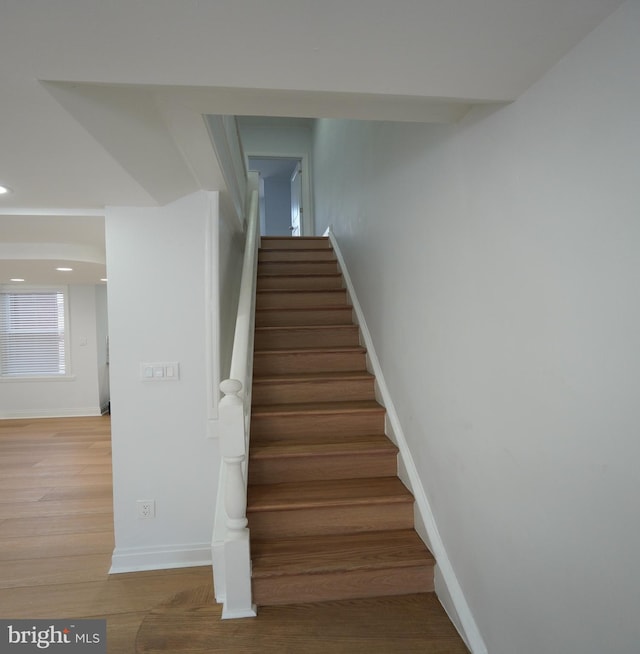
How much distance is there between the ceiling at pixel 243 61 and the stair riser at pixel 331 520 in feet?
5.33

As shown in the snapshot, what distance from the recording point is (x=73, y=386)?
583 cm

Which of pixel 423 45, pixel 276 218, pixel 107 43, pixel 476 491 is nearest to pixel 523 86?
pixel 423 45

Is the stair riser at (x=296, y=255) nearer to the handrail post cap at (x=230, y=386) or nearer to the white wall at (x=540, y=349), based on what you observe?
the white wall at (x=540, y=349)

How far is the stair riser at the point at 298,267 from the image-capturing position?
3629 millimetres

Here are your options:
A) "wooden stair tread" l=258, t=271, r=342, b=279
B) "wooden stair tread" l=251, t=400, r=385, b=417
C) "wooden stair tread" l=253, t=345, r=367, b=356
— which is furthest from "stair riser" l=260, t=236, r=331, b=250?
"wooden stair tread" l=251, t=400, r=385, b=417

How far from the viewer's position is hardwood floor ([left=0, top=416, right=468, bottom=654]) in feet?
4.78

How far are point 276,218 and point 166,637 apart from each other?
6.71 metres

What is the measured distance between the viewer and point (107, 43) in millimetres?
800

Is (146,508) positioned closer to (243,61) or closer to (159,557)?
(159,557)

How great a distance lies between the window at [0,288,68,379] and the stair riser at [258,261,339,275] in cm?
389

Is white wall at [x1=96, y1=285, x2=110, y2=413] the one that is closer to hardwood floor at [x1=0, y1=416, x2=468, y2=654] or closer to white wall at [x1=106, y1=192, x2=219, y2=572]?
hardwood floor at [x1=0, y1=416, x2=468, y2=654]

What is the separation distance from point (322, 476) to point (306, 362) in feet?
2.71

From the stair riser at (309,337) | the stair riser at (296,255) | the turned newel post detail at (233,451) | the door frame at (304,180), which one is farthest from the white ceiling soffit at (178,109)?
the door frame at (304,180)

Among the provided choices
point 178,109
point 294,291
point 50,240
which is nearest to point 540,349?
point 178,109
